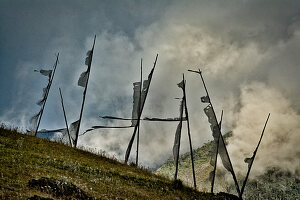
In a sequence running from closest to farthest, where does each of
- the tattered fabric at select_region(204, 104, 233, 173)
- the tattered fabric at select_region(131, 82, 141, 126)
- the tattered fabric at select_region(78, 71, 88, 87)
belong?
the tattered fabric at select_region(204, 104, 233, 173) < the tattered fabric at select_region(131, 82, 141, 126) < the tattered fabric at select_region(78, 71, 88, 87)

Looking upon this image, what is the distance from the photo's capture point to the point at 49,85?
3394 cm

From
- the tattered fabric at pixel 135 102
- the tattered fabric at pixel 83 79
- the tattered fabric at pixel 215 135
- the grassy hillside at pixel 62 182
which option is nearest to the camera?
the grassy hillside at pixel 62 182

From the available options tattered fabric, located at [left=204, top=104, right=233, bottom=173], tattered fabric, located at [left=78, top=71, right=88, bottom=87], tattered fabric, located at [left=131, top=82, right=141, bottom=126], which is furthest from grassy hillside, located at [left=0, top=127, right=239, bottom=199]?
tattered fabric, located at [left=78, top=71, right=88, bottom=87]

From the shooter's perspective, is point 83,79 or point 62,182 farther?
point 83,79

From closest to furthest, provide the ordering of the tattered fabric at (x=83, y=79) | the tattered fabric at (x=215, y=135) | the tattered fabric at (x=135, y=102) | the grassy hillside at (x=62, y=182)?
1. the grassy hillside at (x=62, y=182)
2. the tattered fabric at (x=215, y=135)
3. the tattered fabric at (x=135, y=102)
4. the tattered fabric at (x=83, y=79)

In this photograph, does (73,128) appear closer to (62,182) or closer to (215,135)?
(215,135)

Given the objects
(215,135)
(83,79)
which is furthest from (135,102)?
(215,135)

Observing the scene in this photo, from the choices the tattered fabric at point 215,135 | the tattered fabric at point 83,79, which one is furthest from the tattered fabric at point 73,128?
the tattered fabric at point 215,135

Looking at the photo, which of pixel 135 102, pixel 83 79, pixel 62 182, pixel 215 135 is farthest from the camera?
pixel 83 79

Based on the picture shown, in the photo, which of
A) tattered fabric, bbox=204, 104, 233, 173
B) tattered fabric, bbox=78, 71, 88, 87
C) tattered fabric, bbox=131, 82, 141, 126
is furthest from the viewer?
tattered fabric, bbox=78, 71, 88, 87

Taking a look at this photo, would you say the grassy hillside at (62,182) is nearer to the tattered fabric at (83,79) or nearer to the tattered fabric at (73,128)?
the tattered fabric at (73,128)

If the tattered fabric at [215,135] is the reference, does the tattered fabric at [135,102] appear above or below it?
above

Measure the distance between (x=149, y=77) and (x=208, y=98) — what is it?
8107mm

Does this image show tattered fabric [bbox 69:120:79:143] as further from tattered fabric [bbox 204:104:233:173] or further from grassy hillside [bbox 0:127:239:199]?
tattered fabric [bbox 204:104:233:173]
